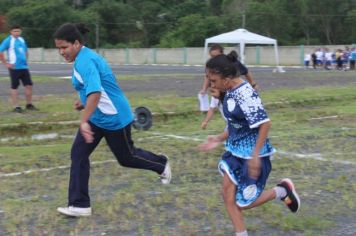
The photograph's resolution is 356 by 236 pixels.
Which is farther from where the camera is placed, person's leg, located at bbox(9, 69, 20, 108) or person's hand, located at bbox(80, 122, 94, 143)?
person's leg, located at bbox(9, 69, 20, 108)

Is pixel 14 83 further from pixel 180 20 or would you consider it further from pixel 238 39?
pixel 180 20

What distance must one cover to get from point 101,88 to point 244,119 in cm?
158

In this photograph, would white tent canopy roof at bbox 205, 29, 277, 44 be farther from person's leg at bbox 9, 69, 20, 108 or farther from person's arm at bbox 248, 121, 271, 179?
person's arm at bbox 248, 121, 271, 179

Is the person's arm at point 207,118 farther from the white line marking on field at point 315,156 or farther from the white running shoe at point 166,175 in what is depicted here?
the white running shoe at point 166,175

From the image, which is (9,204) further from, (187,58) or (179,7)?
(179,7)

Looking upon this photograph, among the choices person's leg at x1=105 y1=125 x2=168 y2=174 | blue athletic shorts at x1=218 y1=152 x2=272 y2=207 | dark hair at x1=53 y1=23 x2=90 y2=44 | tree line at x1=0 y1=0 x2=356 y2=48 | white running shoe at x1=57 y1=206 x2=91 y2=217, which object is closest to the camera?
blue athletic shorts at x1=218 y1=152 x2=272 y2=207

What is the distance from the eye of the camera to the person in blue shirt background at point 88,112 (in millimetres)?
5629

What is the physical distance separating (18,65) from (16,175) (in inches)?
231

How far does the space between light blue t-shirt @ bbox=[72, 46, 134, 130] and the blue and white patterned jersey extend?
1.33 metres

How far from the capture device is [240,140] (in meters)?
4.93

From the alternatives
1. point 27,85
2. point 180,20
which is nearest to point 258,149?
point 27,85

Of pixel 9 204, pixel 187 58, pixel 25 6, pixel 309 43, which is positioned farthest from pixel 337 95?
pixel 25 6

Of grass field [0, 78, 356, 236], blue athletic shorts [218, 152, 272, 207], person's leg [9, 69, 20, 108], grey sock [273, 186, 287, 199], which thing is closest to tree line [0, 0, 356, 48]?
person's leg [9, 69, 20, 108]

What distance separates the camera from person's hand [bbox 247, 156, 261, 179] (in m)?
4.73
